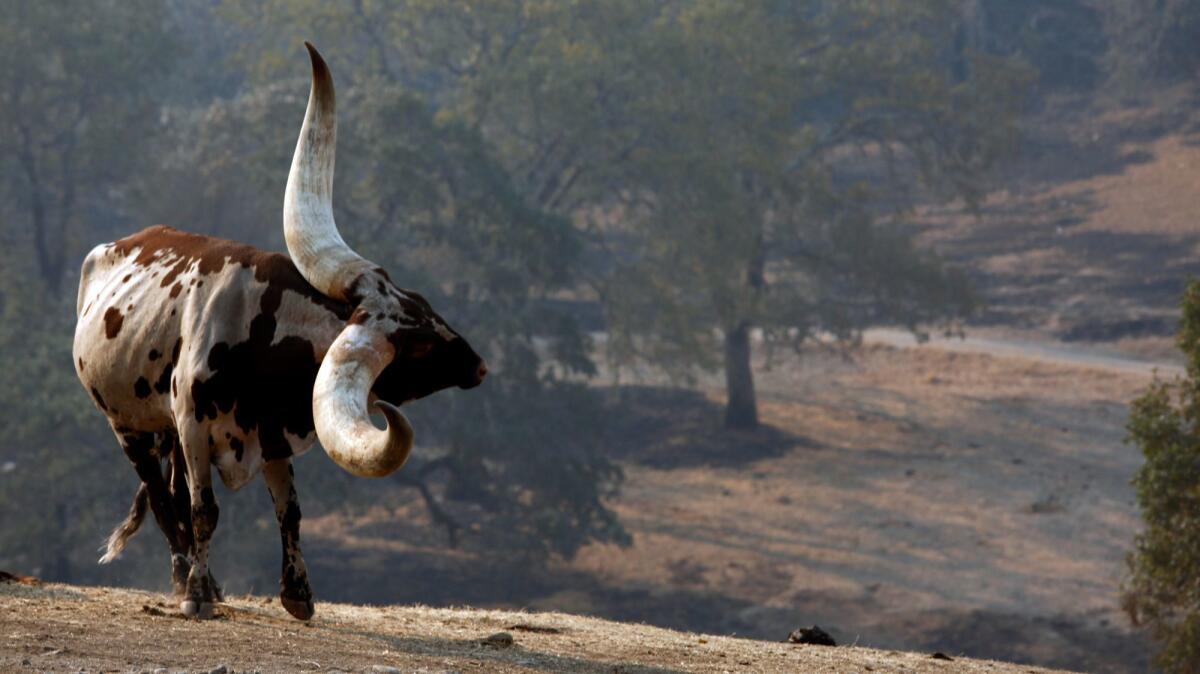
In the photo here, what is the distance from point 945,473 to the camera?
30297mm

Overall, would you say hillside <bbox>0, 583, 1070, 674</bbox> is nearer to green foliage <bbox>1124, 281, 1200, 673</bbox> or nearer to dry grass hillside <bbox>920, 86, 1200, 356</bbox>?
green foliage <bbox>1124, 281, 1200, 673</bbox>

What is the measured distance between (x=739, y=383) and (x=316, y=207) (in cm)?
2767

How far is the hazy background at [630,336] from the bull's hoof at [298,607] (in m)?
16.9

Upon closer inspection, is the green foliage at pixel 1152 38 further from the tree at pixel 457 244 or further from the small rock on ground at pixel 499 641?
the small rock on ground at pixel 499 641

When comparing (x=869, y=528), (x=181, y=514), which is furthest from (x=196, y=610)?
(x=869, y=528)

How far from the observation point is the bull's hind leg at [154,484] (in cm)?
801

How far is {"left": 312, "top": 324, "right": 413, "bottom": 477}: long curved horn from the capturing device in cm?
527

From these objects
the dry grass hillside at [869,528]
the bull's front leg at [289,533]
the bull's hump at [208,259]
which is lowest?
the bull's front leg at [289,533]

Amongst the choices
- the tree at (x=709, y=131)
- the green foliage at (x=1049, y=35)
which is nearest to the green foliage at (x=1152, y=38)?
the green foliage at (x=1049, y=35)

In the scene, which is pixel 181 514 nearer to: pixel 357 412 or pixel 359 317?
pixel 359 317

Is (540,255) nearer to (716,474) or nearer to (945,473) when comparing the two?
(716,474)

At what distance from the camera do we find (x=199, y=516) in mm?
7312

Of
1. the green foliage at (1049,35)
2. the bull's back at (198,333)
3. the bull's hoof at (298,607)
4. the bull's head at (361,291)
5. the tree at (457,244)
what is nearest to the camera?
the bull's head at (361,291)

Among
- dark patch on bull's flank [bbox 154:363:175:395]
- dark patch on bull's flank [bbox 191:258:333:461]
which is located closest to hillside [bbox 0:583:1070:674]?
dark patch on bull's flank [bbox 191:258:333:461]
